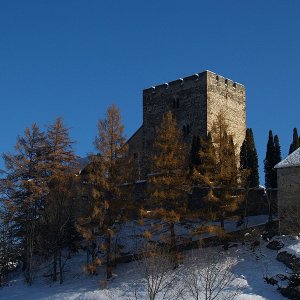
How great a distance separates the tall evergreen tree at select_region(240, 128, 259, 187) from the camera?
144ft

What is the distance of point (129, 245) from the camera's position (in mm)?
39594

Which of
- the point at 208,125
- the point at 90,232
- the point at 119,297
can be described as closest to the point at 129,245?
the point at 90,232

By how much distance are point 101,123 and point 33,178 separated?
7.96m

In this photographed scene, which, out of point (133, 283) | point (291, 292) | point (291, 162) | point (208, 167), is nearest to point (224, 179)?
point (208, 167)

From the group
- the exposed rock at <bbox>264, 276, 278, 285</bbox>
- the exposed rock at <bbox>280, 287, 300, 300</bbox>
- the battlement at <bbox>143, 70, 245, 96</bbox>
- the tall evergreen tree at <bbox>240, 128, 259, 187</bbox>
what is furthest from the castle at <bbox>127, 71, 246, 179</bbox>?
the exposed rock at <bbox>280, 287, 300, 300</bbox>

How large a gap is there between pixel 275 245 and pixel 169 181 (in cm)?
720

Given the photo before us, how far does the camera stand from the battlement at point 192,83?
49.7 m

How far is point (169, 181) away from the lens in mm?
35969

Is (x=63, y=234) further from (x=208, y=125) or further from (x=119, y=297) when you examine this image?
(x=208, y=125)

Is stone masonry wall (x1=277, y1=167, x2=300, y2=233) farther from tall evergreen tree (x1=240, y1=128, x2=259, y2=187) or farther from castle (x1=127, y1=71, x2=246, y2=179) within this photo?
castle (x1=127, y1=71, x2=246, y2=179)

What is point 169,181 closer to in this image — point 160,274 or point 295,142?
point 160,274

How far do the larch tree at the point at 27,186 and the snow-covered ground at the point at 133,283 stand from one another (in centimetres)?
402

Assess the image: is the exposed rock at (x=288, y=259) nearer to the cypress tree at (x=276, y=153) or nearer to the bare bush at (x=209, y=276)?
the bare bush at (x=209, y=276)

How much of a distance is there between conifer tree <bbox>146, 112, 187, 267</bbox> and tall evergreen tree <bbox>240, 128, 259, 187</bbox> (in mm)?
7945
